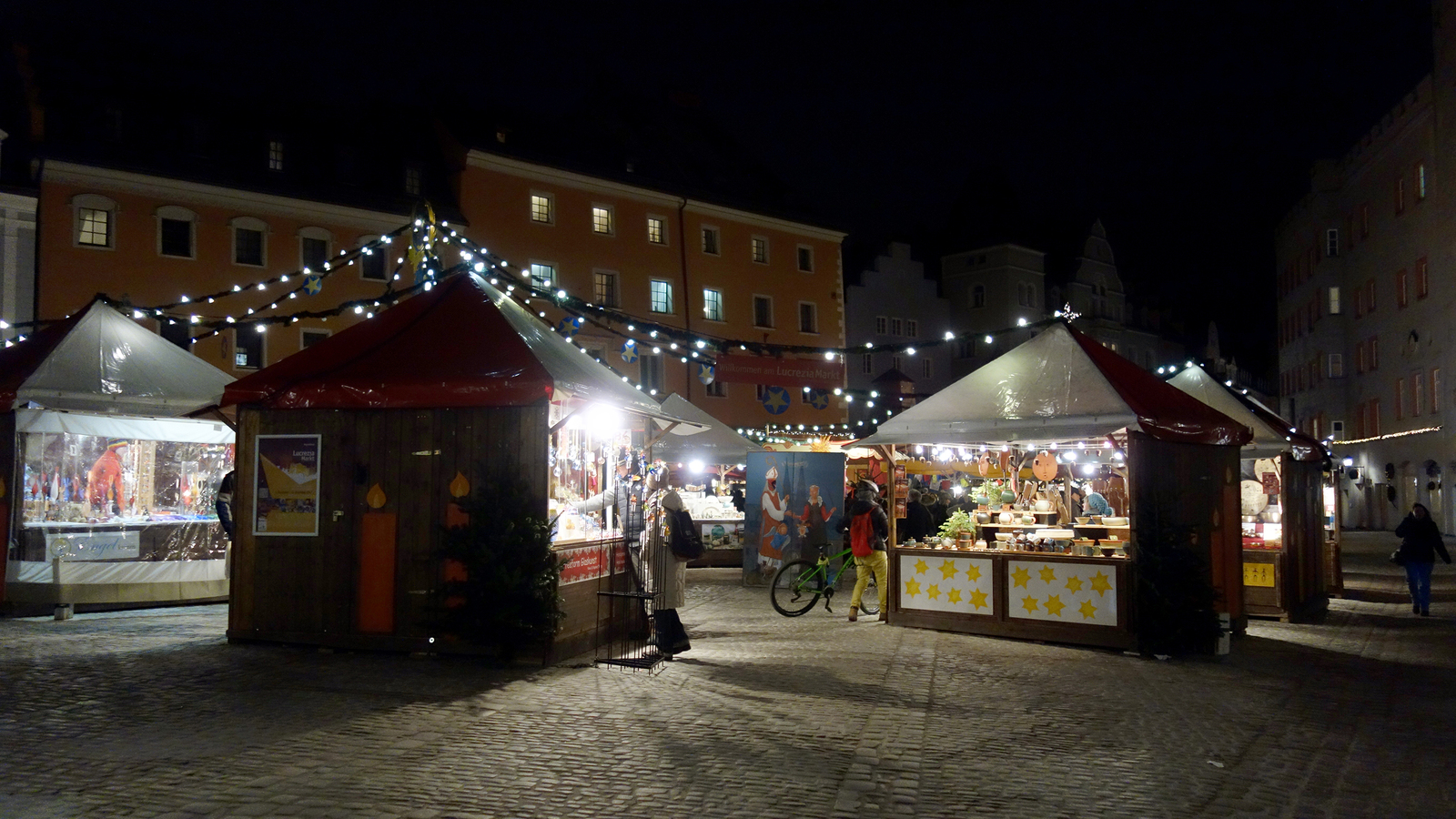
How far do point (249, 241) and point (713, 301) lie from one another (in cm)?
1679

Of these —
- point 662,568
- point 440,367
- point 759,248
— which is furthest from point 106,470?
point 759,248

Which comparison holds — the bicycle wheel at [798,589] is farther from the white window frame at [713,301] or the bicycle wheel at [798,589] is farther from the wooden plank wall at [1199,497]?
the white window frame at [713,301]

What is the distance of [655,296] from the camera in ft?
135

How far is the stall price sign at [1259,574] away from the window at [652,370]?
26.5m

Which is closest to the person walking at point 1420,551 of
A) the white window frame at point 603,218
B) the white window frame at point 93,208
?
the white window frame at point 603,218

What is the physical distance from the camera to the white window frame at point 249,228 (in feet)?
105

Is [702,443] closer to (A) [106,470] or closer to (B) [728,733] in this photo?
(A) [106,470]

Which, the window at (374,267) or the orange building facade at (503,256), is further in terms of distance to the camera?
the window at (374,267)

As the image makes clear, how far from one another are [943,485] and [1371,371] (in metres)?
25.7

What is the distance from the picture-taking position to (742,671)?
10.3 meters

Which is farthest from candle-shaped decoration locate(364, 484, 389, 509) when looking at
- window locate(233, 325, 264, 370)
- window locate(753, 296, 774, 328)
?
window locate(753, 296, 774, 328)

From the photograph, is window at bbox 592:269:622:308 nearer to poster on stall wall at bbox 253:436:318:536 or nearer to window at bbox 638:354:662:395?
window at bbox 638:354:662:395

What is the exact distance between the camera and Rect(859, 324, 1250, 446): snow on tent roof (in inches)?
487

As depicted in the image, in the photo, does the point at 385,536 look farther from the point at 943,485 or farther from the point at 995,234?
the point at 995,234
